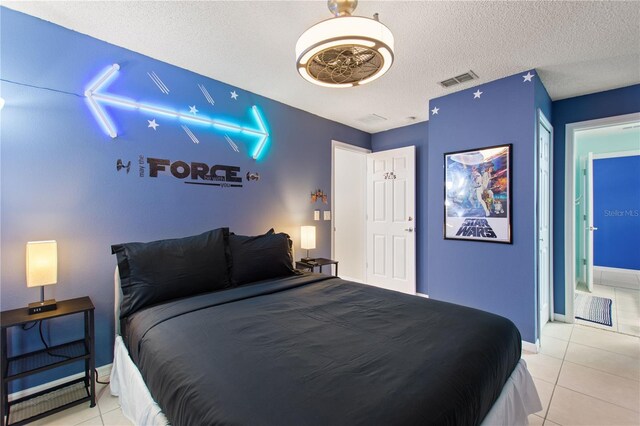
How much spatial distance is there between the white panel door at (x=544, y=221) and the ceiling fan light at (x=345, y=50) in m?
2.19

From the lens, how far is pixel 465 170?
3123 mm

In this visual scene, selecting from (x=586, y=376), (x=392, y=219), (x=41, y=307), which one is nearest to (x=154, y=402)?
(x=41, y=307)

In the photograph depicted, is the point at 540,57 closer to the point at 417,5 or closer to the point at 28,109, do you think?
the point at 417,5

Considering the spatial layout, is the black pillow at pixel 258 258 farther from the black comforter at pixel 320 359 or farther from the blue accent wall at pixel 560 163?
the blue accent wall at pixel 560 163

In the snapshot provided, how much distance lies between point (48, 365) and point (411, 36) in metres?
3.33

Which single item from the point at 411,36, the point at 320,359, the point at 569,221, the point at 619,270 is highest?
the point at 411,36

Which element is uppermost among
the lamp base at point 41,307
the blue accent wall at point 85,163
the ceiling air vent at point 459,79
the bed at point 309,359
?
the ceiling air vent at point 459,79

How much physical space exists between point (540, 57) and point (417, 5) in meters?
1.41

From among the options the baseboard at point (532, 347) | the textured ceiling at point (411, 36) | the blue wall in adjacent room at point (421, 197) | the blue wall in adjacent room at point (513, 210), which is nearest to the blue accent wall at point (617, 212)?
the textured ceiling at point (411, 36)

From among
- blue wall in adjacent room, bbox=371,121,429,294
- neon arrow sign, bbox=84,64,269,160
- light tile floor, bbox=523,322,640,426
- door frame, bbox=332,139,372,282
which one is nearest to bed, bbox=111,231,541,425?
light tile floor, bbox=523,322,640,426

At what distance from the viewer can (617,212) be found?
5066 mm

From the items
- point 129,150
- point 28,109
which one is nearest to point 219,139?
point 129,150

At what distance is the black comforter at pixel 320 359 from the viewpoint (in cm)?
93

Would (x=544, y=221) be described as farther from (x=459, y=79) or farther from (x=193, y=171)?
(x=193, y=171)
